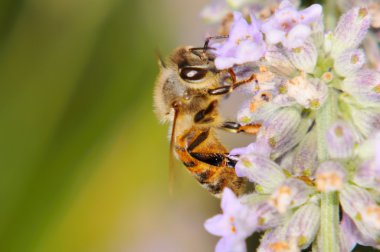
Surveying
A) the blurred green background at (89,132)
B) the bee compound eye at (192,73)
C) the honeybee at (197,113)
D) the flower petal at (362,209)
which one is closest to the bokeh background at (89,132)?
the blurred green background at (89,132)

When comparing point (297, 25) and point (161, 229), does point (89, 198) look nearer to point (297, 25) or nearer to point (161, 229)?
point (161, 229)

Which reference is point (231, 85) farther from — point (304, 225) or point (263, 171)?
point (304, 225)

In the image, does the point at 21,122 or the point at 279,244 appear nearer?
the point at 279,244

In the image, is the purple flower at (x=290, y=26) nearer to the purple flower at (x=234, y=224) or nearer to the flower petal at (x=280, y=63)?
the flower petal at (x=280, y=63)

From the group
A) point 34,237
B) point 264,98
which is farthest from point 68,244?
point 264,98

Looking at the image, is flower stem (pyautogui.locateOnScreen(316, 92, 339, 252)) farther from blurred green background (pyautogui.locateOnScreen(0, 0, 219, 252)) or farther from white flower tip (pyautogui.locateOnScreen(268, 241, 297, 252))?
blurred green background (pyautogui.locateOnScreen(0, 0, 219, 252))

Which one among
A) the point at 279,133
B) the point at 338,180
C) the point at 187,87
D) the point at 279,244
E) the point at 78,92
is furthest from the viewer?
the point at 78,92

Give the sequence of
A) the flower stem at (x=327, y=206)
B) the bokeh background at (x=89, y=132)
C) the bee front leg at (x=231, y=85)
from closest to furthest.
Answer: the flower stem at (x=327, y=206) → the bee front leg at (x=231, y=85) → the bokeh background at (x=89, y=132)
